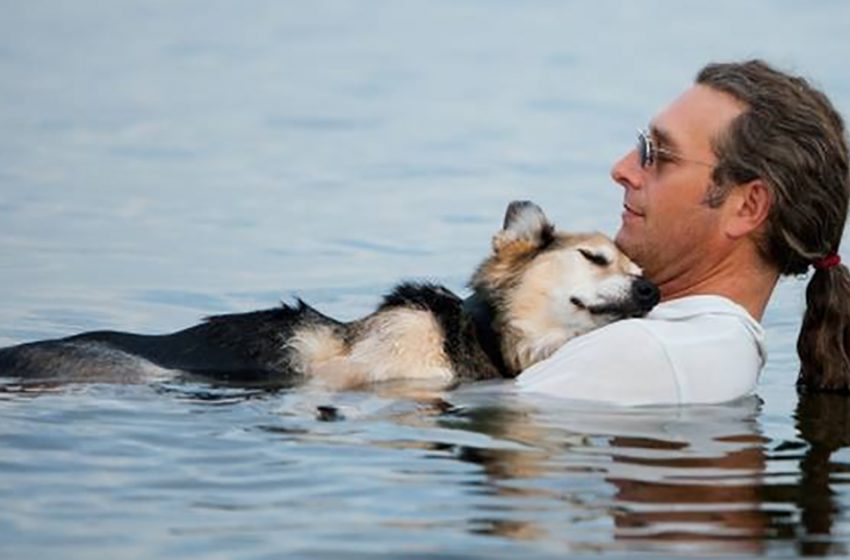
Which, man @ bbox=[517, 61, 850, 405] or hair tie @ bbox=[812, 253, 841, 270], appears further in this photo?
hair tie @ bbox=[812, 253, 841, 270]

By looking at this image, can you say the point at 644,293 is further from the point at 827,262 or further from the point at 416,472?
the point at 416,472

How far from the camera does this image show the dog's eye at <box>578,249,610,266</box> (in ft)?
27.6

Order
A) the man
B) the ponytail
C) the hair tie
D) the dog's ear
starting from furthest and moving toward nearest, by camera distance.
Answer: the dog's ear → the ponytail → the hair tie → the man

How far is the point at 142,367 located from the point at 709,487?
8.58ft

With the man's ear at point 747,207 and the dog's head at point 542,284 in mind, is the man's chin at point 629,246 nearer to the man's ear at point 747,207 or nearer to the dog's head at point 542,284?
the dog's head at point 542,284

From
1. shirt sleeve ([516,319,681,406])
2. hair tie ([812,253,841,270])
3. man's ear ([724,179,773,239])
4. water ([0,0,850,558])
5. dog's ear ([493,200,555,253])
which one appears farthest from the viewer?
dog's ear ([493,200,555,253])

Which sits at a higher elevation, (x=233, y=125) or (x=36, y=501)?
(x=233, y=125)

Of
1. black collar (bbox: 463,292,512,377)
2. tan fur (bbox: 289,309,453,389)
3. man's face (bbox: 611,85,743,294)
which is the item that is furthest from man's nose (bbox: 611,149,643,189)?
tan fur (bbox: 289,309,453,389)

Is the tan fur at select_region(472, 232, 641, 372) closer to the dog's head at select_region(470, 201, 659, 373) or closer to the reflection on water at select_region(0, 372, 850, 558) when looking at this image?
the dog's head at select_region(470, 201, 659, 373)

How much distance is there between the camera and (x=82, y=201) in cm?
1367

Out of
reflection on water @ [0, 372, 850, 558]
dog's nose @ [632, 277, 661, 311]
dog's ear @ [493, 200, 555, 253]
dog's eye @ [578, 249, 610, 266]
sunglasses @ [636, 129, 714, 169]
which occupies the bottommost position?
reflection on water @ [0, 372, 850, 558]

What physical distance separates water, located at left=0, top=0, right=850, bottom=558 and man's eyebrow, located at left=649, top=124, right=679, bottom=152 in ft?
3.33

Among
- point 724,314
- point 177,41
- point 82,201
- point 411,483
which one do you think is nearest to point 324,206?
point 82,201

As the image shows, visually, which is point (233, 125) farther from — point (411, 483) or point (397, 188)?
point (411, 483)
